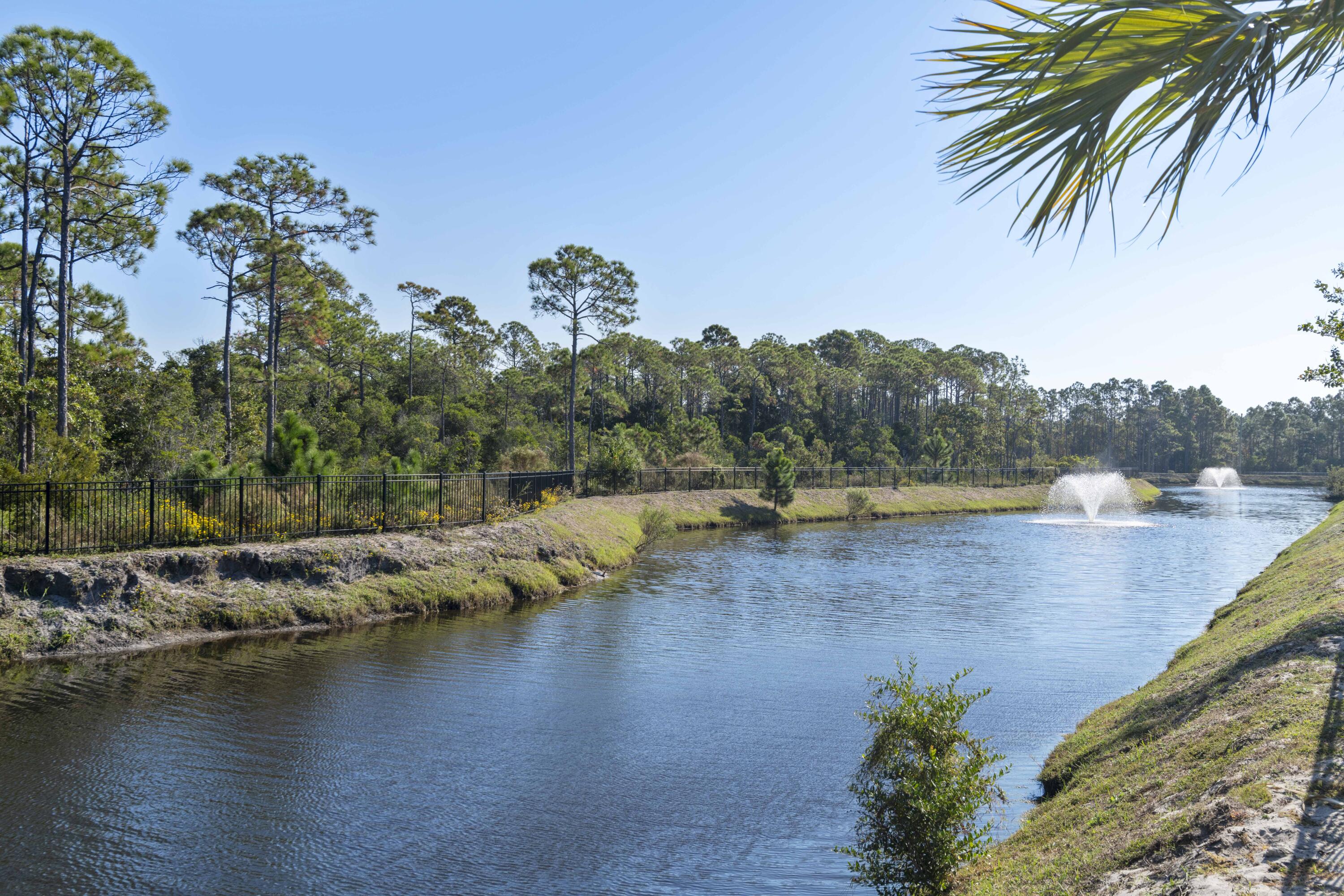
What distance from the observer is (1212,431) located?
14000 centimetres

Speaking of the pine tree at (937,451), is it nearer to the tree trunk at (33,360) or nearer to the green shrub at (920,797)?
the tree trunk at (33,360)

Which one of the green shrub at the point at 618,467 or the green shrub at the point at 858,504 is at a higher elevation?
the green shrub at the point at 618,467

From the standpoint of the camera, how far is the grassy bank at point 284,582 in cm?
1410

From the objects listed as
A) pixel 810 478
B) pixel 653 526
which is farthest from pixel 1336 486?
pixel 653 526

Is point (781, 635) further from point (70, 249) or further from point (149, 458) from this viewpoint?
point (70, 249)

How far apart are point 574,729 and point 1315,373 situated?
58.9 ft

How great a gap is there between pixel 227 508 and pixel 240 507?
0.27m

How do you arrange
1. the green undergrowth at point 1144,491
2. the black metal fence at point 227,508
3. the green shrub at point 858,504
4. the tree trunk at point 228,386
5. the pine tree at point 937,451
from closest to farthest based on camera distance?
the black metal fence at point 227,508 → the tree trunk at point 228,386 → the green shrub at point 858,504 → the green undergrowth at point 1144,491 → the pine tree at point 937,451

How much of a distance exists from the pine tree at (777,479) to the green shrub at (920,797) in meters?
39.9

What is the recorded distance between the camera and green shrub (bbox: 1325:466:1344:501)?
7238cm

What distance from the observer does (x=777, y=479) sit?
46375mm

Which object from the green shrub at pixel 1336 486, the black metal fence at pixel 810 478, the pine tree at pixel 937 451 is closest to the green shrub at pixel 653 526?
the black metal fence at pixel 810 478

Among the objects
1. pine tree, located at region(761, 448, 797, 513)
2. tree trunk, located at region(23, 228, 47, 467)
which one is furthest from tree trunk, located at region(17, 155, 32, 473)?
pine tree, located at region(761, 448, 797, 513)

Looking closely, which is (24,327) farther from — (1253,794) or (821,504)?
(821,504)
